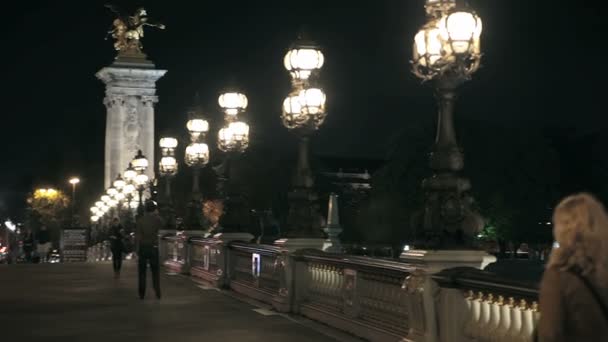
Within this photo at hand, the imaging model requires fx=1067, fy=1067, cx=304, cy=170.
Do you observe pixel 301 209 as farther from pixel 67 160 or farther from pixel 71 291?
pixel 67 160

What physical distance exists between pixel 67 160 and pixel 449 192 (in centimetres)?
12163

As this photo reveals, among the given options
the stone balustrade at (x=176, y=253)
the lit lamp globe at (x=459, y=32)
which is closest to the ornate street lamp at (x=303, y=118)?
the lit lamp globe at (x=459, y=32)

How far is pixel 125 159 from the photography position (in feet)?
304

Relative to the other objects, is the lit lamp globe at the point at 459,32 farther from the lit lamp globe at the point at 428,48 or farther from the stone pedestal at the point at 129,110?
the stone pedestal at the point at 129,110

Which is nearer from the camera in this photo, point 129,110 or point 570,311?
point 570,311

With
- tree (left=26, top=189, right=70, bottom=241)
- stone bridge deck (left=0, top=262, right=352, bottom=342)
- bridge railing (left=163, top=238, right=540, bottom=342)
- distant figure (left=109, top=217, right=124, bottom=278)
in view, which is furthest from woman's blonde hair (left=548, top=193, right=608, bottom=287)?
tree (left=26, top=189, right=70, bottom=241)

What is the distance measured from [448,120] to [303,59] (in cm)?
788

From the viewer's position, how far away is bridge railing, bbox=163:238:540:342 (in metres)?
9.69

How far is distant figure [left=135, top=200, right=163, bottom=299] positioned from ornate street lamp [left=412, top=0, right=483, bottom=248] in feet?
34.3

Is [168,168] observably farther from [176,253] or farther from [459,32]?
[459,32]

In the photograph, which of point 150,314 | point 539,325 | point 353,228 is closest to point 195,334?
point 150,314

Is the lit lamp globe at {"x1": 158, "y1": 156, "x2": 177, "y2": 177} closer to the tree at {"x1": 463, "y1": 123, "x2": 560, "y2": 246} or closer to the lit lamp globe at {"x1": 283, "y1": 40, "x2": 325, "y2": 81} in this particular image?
the lit lamp globe at {"x1": 283, "y1": 40, "x2": 325, "y2": 81}

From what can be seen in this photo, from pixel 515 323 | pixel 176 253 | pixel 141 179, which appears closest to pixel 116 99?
pixel 141 179

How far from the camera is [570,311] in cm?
559
